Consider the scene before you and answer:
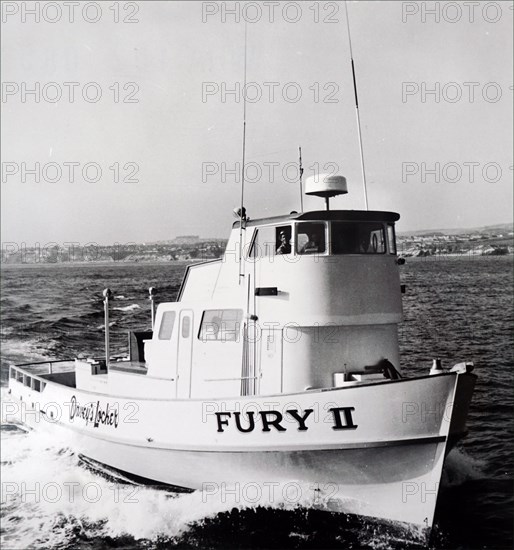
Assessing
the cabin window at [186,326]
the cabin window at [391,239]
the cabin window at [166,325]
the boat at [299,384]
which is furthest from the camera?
the cabin window at [166,325]

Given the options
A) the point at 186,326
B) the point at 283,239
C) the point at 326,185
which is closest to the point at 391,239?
the point at 326,185

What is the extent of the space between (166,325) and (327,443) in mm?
4284

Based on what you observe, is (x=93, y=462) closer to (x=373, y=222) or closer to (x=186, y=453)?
(x=186, y=453)

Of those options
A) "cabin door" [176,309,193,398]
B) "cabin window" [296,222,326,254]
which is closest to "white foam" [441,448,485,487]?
"cabin door" [176,309,193,398]

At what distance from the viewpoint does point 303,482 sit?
9.94m

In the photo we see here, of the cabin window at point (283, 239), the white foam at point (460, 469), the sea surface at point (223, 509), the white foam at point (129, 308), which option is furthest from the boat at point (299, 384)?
the white foam at point (129, 308)

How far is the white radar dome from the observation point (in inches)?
420

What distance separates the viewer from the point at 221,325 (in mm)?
11242

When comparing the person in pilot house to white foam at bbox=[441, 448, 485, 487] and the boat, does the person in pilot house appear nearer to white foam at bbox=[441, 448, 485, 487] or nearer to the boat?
the boat

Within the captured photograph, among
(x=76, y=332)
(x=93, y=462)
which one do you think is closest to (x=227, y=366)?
(x=93, y=462)

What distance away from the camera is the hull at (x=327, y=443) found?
9266mm

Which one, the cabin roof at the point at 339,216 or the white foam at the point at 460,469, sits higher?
the cabin roof at the point at 339,216

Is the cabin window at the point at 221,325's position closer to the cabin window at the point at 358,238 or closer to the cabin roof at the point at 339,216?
the cabin roof at the point at 339,216

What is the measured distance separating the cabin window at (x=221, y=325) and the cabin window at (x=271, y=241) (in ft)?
3.63
